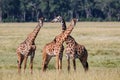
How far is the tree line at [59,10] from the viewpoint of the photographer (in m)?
136

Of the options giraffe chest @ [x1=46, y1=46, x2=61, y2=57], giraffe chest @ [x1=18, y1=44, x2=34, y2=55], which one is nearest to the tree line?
giraffe chest @ [x1=18, y1=44, x2=34, y2=55]

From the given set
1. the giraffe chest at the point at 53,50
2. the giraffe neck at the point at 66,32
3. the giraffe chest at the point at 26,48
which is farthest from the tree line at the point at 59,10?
the giraffe neck at the point at 66,32

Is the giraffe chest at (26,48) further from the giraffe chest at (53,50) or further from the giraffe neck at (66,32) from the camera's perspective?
the giraffe neck at (66,32)

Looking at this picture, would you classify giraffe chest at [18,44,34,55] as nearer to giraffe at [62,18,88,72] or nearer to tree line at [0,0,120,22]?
giraffe at [62,18,88,72]

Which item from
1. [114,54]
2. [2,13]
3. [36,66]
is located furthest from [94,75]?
[2,13]

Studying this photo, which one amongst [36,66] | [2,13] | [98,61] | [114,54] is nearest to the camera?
[36,66]

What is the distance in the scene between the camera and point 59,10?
144750 millimetres

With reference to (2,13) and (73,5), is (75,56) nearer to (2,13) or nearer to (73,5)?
(2,13)

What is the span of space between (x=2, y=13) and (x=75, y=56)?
382 ft

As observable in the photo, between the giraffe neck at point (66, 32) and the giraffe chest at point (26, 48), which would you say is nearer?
the giraffe neck at point (66, 32)

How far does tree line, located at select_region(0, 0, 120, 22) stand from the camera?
135875mm

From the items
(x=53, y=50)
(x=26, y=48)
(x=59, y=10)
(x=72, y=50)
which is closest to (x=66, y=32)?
(x=53, y=50)

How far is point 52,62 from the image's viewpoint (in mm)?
23469

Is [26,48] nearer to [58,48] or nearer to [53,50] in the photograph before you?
[53,50]
